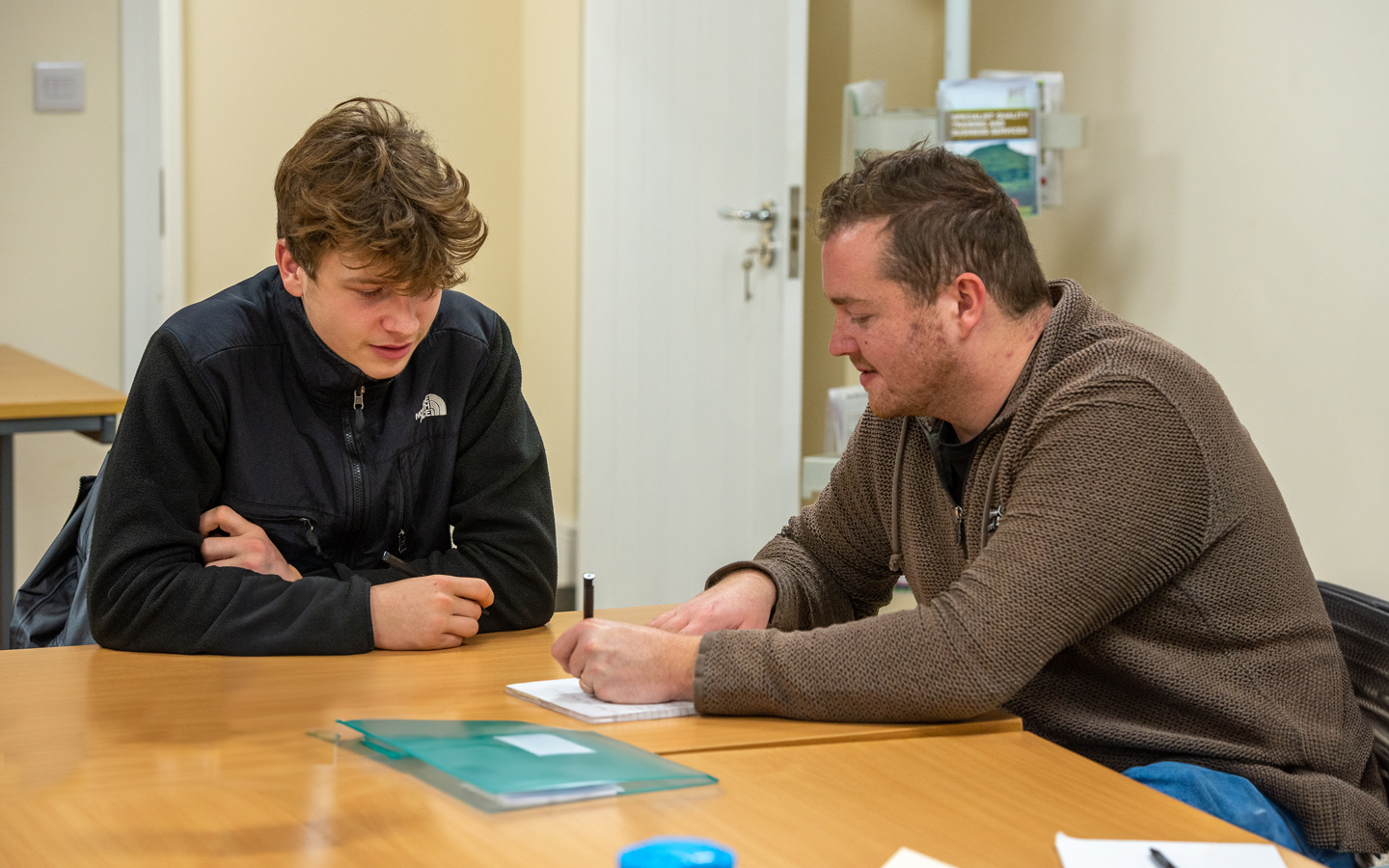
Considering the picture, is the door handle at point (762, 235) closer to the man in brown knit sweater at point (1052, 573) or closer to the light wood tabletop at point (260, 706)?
the man in brown knit sweater at point (1052, 573)

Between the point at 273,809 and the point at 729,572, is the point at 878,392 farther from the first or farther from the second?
the point at 273,809

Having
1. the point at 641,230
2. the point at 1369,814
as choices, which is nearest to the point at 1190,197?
the point at 641,230

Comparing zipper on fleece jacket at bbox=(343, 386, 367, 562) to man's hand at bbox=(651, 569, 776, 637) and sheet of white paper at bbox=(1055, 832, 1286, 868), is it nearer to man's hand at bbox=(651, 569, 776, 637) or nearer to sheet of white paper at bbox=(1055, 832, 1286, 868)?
man's hand at bbox=(651, 569, 776, 637)

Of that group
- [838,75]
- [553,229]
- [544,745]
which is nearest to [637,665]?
[544,745]

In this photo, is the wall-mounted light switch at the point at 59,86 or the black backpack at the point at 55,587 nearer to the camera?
the black backpack at the point at 55,587

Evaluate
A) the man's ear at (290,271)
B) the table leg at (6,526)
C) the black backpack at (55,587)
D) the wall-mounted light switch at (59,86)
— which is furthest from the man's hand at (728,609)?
the wall-mounted light switch at (59,86)

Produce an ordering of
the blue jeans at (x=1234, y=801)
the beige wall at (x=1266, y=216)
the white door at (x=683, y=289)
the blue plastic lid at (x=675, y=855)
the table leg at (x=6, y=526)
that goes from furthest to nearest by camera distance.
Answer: the white door at (x=683, y=289), the table leg at (x=6, y=526), the beige wall at (x=1266, y=216), the blue jeans at (x=1234, y=801), the blue plastic lid at (x=675, y=855)

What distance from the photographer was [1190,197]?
2.91 metres

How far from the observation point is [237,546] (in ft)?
4.69

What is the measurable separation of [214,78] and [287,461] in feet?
7.68

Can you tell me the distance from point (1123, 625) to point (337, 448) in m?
0.85

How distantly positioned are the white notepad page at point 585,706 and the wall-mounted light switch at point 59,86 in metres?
3.21

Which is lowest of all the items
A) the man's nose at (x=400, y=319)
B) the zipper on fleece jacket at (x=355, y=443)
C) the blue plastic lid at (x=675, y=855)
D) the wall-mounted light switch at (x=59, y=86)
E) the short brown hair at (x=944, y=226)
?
the blue plastic lid at (x=675, y=855)

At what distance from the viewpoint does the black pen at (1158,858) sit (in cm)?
87
